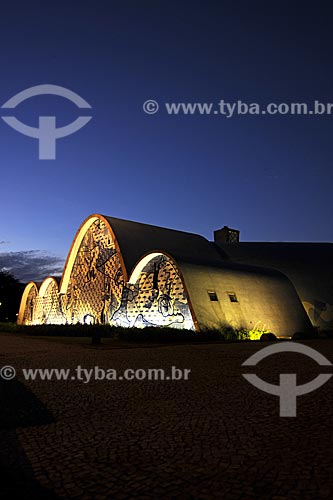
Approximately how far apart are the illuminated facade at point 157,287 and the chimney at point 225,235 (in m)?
8.28

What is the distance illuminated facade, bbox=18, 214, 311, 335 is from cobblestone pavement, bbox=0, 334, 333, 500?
11404 mm

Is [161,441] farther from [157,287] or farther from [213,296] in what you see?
[157,287]

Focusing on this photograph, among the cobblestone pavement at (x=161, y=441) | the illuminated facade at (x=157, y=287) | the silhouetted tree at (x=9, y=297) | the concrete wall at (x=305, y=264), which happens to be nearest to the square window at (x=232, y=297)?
the illuminated facade at (x=157, y=287)

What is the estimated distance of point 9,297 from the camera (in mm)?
61469

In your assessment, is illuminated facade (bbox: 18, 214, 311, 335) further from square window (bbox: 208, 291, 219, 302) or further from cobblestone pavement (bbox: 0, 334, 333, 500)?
cobblestone pavement (bbox: 0, 334, 333, 500)

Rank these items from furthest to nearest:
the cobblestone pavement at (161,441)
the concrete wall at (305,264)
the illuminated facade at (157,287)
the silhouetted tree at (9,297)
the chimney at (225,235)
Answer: the silhouetted tree at (9,297), the chimney at (225,235), the concrete wall at (305,264), the illuminated facade at (157,287), the cobblestone pavement at (161,441)

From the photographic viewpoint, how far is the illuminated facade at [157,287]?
62.2ft

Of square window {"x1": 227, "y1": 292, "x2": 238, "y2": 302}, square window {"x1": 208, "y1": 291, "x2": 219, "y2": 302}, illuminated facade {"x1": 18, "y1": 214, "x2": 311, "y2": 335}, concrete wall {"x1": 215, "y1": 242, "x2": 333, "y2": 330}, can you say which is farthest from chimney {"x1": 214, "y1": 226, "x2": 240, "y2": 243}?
square window {"x1": 208, "y1": 291, "x2": 219, "y2": 302}

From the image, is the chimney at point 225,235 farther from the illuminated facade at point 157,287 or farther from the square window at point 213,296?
the square window at point 213,296

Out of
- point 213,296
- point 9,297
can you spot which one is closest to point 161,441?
point 213,296

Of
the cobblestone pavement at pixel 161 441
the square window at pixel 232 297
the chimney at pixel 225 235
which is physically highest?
the chimney at pixel 225 235

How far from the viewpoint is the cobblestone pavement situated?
3186mm

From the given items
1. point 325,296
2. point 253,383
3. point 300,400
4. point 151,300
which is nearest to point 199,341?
point 151,300

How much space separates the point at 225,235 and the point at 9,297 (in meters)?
38.2
